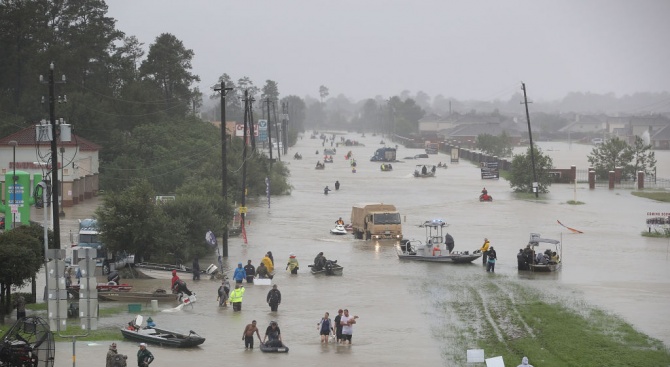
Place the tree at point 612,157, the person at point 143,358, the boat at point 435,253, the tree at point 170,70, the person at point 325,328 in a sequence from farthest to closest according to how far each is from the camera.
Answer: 1. the tree at point 170,70
2. the tree at point 612,157
3. the boat at point 435,253
4. the person at point 325,328
5. the person at point 143,358

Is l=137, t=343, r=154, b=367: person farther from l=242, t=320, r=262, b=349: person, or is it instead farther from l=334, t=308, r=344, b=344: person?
l=334, t=308, r=344, b=344: person

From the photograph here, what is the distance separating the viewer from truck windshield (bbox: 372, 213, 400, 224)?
182 ft

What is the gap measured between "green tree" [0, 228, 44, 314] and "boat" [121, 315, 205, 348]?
432 cm

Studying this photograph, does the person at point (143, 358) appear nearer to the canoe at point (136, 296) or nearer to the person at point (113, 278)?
the canoe at point (136, 296)

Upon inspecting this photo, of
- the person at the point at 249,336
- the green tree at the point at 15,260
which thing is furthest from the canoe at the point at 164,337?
the green tree at the point at 15,260

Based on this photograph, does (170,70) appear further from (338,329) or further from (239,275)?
(338,329)

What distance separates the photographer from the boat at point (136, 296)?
35875 millimetres

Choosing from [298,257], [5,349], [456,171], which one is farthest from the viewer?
[456,171]

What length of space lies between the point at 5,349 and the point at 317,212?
51.0 m

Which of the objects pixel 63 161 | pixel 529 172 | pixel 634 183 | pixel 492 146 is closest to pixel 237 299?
pixel 63 161

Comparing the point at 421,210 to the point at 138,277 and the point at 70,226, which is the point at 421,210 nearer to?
the point at 70,226

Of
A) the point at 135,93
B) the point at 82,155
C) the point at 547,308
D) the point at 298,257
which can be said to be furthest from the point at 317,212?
the point at 547,308

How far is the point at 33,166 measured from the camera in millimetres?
71250

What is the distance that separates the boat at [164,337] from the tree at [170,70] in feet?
272
